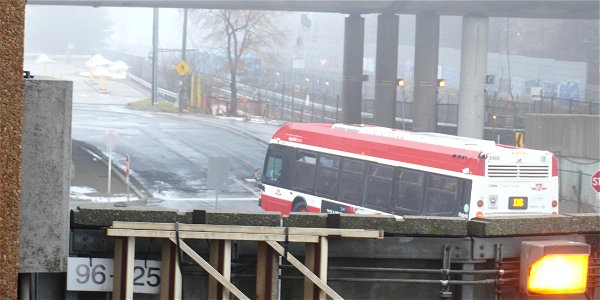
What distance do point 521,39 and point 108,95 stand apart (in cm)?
4498

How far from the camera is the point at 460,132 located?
201 ft

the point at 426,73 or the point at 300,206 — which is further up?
the point at 426,73

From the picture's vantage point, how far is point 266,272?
6.89m

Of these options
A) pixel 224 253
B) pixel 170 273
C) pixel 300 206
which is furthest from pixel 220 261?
pixel 300 206

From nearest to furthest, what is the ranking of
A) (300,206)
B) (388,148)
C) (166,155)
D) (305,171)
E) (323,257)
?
1. (323,257)
2. (388,148)
3. (305,171)
4. (300,206)
5. (166,155)

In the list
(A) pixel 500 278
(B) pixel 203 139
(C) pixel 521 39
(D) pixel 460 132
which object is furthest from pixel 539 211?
(C) pixel 521 39

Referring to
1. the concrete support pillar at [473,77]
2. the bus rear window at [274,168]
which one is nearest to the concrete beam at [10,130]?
the bus rear window at [274,168]

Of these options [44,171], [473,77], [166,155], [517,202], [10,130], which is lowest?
[166,155]

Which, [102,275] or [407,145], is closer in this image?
[102,275]

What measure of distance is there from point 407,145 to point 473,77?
32.6 metres

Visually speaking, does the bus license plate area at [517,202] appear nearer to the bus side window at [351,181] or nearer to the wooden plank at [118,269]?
the bus side window at [351,181]

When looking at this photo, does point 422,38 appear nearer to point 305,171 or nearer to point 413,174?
point 305,171

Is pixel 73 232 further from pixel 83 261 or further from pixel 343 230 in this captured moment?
pixel 343 230

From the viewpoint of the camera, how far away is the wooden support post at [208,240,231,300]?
6613 millimetres
